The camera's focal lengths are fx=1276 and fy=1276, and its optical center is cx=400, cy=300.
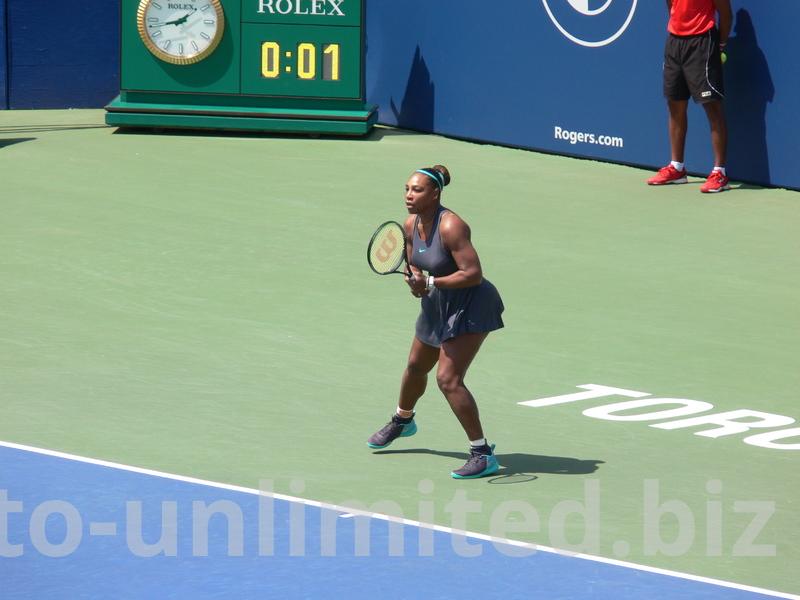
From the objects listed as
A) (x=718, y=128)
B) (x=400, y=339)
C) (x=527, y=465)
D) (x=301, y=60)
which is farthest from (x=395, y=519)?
(x=301, y=60)

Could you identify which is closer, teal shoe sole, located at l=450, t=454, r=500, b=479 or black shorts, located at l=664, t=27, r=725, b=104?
teal shoe sole, located at l=450, t=454, r=500, b=479

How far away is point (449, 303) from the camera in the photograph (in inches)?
256

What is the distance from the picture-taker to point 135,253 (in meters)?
10.9

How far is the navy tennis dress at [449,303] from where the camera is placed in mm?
6473

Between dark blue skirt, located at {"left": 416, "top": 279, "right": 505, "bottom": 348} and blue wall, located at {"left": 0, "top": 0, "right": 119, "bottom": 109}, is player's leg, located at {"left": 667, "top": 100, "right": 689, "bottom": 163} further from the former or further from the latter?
blue wall, located at {"left": 0, "top": 0, "right": 119, "bottom": 109}

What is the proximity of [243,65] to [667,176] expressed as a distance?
19.0 ft

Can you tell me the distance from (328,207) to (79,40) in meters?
7.51

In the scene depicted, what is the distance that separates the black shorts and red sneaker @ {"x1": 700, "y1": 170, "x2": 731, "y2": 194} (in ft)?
2.75

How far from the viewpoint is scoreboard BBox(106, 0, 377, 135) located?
16312 millimetres

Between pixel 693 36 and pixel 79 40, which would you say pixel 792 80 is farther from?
pixel 79 40

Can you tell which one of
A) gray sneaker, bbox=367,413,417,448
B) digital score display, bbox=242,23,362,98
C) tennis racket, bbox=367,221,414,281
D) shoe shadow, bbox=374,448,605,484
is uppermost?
digital score display, bbox=242,23,362,98

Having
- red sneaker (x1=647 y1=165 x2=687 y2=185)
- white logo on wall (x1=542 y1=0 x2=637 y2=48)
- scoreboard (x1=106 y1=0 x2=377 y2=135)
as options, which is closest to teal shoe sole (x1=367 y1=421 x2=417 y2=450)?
red sneaker (x1=647 y1=165 x2=687 y2=185)

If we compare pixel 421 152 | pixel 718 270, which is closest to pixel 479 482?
pixel 718 270

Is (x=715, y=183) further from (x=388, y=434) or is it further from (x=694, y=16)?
(x=388, y=434)
